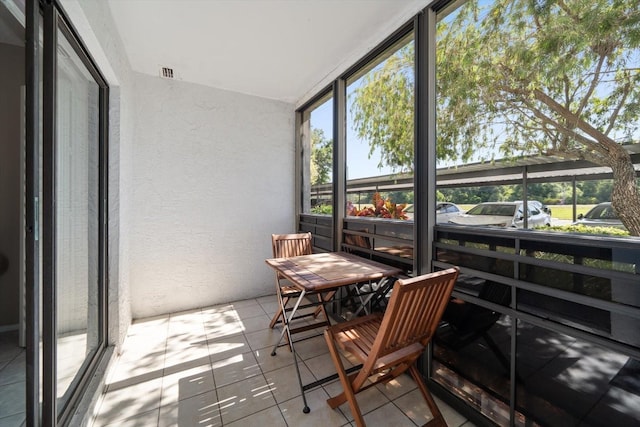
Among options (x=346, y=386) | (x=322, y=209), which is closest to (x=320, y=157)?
(x=322, y=209)

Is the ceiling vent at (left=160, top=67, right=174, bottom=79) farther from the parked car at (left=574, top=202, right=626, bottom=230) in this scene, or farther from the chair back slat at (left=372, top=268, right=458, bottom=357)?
the parked car at (left=574, top=202, right=626, bottom=230)

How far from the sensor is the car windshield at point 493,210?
1536mm

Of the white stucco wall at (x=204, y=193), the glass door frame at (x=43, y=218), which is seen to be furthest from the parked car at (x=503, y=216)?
the white stucco wall at (x=204, y=193)

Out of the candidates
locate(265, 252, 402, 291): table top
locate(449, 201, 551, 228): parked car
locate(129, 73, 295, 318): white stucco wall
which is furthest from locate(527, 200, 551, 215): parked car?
locate(129, 73, 295, 318): white stucco wall

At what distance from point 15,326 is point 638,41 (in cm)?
337

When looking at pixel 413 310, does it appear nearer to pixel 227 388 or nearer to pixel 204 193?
pixel 227 388

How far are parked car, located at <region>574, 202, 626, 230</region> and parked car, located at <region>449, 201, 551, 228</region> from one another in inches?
5.9

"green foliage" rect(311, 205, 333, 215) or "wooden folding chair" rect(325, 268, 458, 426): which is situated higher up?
"green foliage" rect(311, 205, 333, 215)

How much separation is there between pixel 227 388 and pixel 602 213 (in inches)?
95.2

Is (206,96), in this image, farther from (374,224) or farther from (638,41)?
(638,41)

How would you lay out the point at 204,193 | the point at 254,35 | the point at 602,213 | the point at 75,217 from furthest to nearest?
the point at 204,193, the point at 254,35, the point at 75,217, the point at 602,213

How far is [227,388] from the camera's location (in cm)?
192

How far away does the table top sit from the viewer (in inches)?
71.4

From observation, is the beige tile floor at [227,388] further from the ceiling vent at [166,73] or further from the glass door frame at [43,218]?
the ceiling vent at [166,73]
